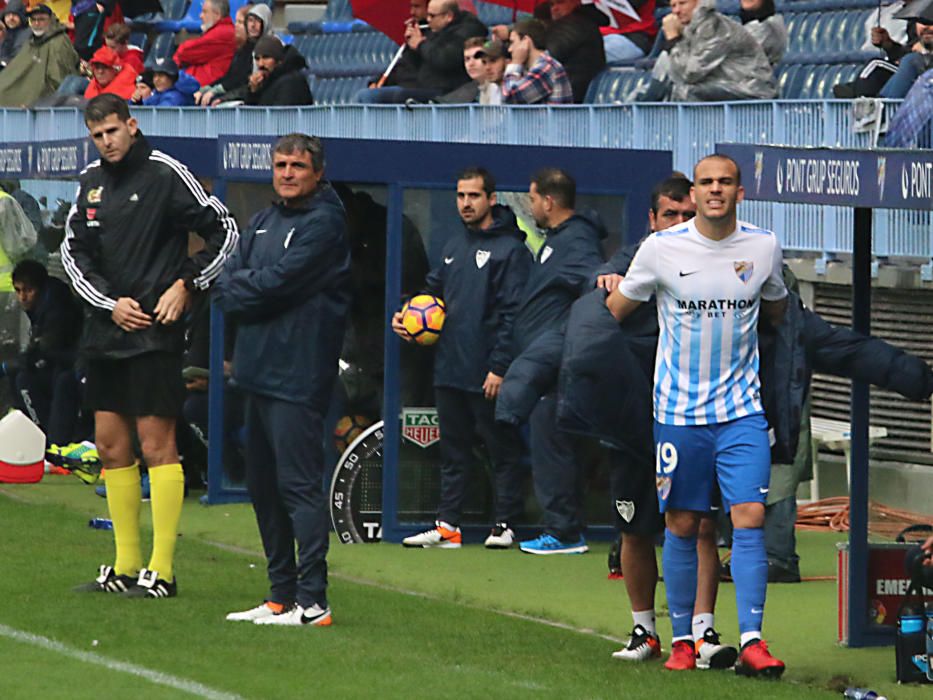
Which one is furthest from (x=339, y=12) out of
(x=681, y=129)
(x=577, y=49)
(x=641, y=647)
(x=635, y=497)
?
(x=641, y=647)

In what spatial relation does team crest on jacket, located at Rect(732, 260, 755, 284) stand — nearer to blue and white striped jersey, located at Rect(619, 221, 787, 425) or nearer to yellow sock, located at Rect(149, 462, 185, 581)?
blue and white striped jersey, located at Rect(619, 221, 787, 425)

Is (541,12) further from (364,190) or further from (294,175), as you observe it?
(294,175)

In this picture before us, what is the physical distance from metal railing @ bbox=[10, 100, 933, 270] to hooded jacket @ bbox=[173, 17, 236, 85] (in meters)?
4.06

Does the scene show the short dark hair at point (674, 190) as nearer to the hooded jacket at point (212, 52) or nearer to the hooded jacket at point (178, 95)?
the hooded jacket at point (178, 95)

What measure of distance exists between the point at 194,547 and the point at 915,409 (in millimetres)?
4845

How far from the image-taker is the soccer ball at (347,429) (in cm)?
1362

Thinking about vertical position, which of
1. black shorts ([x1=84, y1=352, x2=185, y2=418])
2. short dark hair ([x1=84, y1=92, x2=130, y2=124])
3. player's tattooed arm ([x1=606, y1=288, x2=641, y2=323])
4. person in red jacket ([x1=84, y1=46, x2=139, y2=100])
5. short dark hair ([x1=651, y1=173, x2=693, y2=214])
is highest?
person in red jacket ([x1=84, y1=46, x2=139, y2=100])

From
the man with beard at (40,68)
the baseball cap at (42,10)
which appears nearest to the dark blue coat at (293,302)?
the baseball cap at (42,10)

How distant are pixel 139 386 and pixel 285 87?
11.9m

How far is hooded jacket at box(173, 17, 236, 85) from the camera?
25109mm

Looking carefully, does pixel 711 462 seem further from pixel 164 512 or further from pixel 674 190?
pixel 164 512

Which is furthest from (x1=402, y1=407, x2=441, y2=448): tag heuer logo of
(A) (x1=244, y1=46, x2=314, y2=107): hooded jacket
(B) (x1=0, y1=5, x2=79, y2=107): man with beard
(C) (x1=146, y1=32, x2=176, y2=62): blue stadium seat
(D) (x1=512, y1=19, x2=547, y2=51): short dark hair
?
(C) (x1=146, y1=32, x2=176, y2=62): blue stadium seat

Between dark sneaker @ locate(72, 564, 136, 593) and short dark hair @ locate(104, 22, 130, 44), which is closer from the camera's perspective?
dark sneaker @ locate(72, 564, 136, 593)

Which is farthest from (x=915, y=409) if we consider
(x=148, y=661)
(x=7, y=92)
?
(x=7, y=92)
